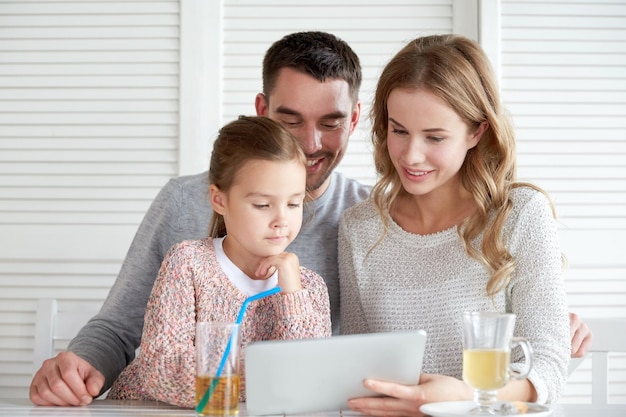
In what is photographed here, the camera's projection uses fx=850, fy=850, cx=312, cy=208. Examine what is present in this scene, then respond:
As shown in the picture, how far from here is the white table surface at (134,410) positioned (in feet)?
4.66

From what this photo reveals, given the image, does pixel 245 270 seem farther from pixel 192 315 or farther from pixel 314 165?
pixel 314 165

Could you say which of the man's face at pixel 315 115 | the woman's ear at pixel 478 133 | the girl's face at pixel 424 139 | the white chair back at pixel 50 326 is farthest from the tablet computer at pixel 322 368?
the white chair back at pixel 50 326

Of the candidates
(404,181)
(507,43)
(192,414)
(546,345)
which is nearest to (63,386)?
(192,414)

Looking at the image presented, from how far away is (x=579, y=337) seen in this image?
193cm

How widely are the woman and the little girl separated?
0.86ft

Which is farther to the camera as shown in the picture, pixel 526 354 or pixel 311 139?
pixel 311 139

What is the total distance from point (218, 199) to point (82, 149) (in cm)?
127

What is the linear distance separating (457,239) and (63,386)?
2.85ft

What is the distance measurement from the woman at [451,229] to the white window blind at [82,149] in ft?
3.59

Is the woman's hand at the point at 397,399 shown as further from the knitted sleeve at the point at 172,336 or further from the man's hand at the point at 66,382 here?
the man's hand at the point at 66,382

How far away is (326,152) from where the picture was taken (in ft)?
6.98

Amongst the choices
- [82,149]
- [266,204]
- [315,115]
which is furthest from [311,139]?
[82,149]

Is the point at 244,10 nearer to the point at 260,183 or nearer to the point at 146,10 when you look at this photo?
the point at 146,10

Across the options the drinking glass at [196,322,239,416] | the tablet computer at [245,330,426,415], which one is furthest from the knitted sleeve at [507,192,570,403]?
the drinking glass at [196,322,239,416]
